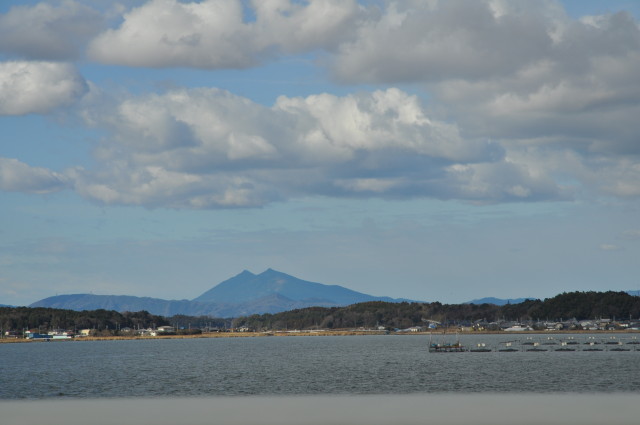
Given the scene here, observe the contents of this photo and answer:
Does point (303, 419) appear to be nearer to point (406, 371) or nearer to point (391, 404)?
point (391, 404)

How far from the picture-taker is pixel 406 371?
123812 mm

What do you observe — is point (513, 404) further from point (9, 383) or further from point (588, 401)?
point (9, 383)

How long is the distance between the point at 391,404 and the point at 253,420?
45.3 feet

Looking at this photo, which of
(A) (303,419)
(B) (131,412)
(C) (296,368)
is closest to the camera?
(A) (303,419)

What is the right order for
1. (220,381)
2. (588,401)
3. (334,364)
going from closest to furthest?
(588,401) → (220,381) → (334,364)

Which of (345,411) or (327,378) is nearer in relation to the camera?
(345,411)

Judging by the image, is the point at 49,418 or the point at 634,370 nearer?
the point at 49,418

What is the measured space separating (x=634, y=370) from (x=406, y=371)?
34423 millimetres

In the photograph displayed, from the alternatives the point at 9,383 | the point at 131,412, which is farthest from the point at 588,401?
the point at 9,383

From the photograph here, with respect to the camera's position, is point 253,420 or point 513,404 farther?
point 513,404

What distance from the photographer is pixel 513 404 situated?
Result: 6175 cm

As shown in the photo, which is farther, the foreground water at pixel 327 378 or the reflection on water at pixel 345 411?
the foreground water at pixel 327 378

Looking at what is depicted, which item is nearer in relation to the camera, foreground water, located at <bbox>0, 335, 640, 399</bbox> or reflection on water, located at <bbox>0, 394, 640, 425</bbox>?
reflection on water, located at <bbox>0, 394, 640, 425</bbox>

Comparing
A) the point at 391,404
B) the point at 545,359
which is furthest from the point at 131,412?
the point at 545,359
